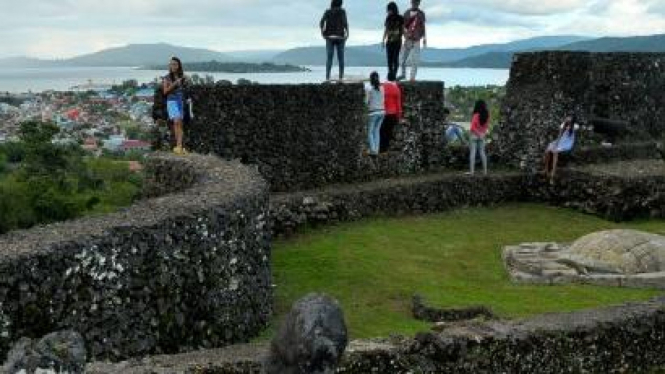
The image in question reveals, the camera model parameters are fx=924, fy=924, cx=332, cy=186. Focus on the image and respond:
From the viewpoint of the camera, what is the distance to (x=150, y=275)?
9.25 meters

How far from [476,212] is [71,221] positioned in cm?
1239

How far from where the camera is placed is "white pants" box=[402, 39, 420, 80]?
2198cm

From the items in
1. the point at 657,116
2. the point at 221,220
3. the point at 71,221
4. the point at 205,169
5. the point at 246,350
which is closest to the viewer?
the point at 246,350

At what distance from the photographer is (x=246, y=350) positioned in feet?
28.6

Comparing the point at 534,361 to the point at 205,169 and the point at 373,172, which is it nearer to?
the point at 205,169

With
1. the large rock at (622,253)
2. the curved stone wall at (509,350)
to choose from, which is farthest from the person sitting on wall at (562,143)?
the curved stone wall at (509,350)

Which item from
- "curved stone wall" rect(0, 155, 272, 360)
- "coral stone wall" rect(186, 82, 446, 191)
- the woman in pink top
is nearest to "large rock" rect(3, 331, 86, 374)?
"curved stone wall" rect(0, 155, 272, 360)

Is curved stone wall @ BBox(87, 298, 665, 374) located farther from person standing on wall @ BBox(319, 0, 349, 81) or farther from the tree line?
the tree line

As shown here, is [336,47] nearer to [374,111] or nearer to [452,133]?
[374,111]

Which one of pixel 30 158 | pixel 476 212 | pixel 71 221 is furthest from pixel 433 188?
pixel 30 158

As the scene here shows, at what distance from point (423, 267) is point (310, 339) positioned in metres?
11.0

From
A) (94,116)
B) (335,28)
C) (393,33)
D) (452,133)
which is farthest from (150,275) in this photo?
(94,116)

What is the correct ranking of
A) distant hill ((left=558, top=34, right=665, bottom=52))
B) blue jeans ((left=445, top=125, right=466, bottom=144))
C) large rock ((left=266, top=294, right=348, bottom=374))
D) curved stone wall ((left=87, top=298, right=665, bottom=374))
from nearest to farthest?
1. large rock ((left=266, top=294, right=348, bottom=374))
2. curved stone wall ((left=87, top=298, right=665, bottom=374))
3. blue jeans ((left=445, top=125, right=466, bottom=144))
4. distant hill ((left=558, top=34, right=665, bottom=52))

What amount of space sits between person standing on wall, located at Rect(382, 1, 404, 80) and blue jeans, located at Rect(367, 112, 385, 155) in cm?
159
